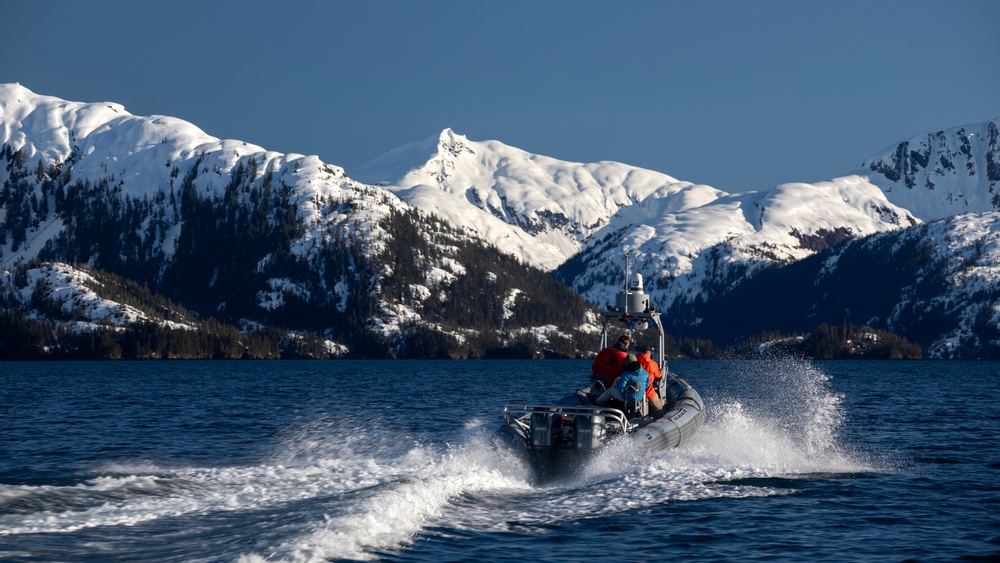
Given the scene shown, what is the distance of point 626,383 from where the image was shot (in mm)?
31766

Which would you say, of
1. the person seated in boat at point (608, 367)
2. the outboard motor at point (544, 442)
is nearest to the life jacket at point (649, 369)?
the person seated in boat at point (608, 367)

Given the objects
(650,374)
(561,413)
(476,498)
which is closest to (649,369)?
(650,374)

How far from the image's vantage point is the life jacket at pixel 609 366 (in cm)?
3309

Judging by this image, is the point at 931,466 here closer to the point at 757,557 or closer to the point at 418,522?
the point at 757,557

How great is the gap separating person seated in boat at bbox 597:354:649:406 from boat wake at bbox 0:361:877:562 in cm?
224

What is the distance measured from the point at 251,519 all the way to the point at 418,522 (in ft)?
11.3

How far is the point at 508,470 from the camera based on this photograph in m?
28.4

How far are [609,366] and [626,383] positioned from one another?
154cm

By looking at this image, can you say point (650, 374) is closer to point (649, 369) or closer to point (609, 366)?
point (649, 369)

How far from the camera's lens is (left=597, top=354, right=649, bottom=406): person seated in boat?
31750 mm

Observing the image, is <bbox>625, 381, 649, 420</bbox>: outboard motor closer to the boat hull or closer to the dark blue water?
the boat hull

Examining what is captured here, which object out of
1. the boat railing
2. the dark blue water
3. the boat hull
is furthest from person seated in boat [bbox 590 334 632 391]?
the dark blue water

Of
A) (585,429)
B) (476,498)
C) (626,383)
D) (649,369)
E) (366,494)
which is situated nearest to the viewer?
(366,494)

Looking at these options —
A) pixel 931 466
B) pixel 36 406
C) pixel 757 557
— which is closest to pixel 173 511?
pixel 757 557
